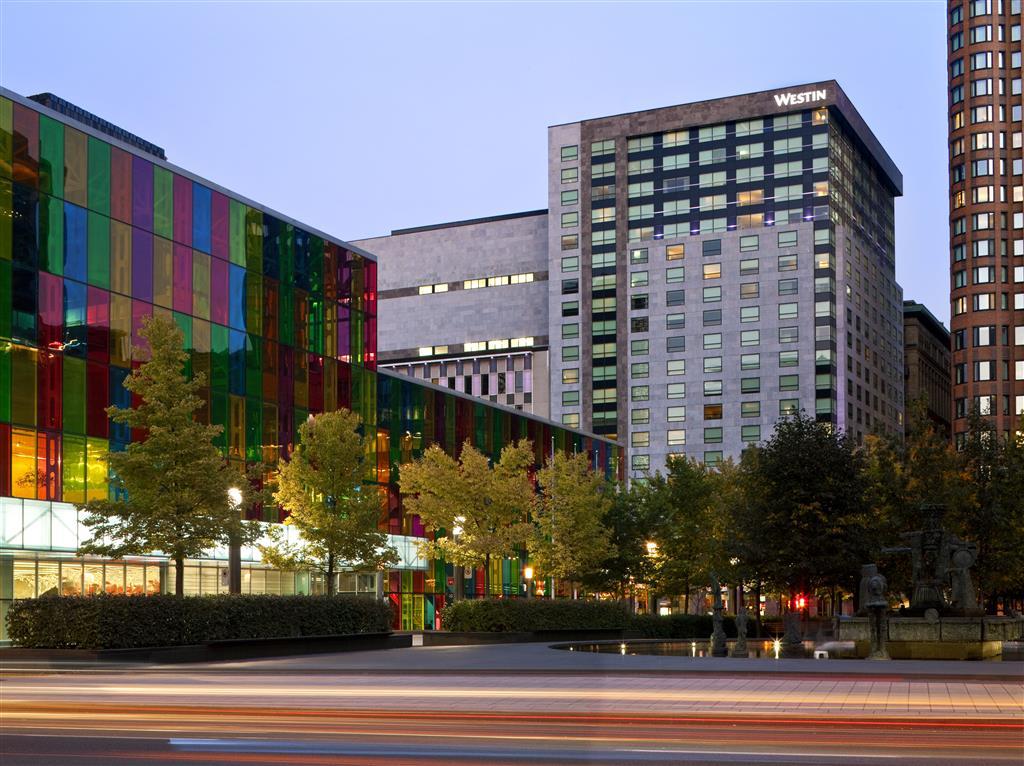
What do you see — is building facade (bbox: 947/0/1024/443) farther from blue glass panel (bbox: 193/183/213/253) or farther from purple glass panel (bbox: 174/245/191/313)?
purple glass panel (bbox: 174/245/191/313)

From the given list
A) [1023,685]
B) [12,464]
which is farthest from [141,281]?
[1023,685]

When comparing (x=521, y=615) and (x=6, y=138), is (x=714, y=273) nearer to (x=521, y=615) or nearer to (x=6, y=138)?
(x=521, y=615)

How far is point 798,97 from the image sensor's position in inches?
6378

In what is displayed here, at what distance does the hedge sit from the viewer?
130ft

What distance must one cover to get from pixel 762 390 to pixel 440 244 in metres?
46.6

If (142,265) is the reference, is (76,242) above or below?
above

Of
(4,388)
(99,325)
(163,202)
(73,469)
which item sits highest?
(163,202)

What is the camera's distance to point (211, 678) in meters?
31.6

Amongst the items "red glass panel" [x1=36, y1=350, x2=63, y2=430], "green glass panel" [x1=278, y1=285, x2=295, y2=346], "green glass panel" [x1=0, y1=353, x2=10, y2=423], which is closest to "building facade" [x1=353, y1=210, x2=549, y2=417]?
"green glass panel" [x1=278, y1=285, x2=295, y2=346]

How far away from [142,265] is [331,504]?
12769 mm

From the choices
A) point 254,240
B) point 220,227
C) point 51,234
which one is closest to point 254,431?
point 254,240

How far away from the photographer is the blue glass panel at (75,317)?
54969mm

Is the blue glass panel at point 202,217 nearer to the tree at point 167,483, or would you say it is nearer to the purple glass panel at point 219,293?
the purple glass panel at point 219,293

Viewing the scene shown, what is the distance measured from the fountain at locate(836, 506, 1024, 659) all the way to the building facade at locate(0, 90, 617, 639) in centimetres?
2930
